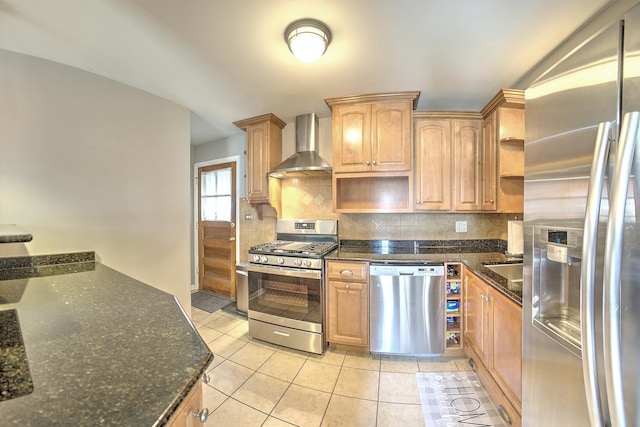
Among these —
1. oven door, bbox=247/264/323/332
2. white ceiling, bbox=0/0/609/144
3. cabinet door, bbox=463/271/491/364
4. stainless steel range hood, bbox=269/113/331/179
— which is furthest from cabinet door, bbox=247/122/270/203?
cabinet door, bbox=463/271/491/364

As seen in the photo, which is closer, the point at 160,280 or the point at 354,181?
the point at 160,280

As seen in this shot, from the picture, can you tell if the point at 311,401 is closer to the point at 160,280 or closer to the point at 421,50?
the point at 160,280

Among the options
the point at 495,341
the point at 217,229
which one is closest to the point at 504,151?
the point at 495,341

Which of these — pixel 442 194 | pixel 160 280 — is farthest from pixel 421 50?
pixel 160 280

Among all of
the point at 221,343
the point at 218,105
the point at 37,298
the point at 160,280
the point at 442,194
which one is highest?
the point at 218,105

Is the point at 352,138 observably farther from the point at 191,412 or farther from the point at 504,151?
the point at 191,412

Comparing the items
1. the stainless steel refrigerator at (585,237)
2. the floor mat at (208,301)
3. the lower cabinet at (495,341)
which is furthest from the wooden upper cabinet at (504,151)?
the floor mat at (208,301)

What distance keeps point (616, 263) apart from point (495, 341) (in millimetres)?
1232

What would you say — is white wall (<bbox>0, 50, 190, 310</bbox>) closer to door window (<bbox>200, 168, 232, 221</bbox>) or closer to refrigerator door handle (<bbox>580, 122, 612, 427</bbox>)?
door window (<bbox>200, 168, 232, 221</bbox>)

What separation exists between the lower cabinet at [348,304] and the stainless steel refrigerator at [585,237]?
1205 millimetres

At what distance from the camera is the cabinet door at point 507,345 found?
123 cm

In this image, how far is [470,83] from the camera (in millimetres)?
2088

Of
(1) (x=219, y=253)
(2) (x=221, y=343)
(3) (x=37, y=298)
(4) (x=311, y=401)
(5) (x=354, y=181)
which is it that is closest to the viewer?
(3) (x=37, y=298)

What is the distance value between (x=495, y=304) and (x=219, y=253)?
341 centimetres
